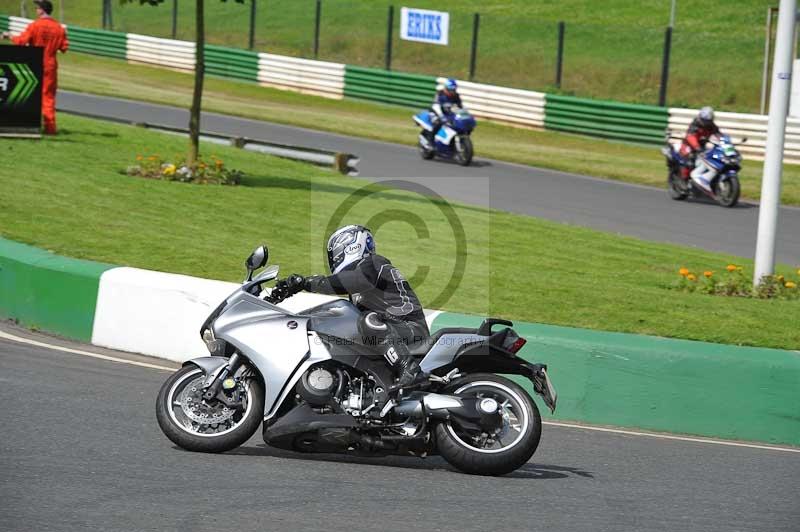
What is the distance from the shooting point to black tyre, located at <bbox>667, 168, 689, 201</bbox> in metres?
22.5

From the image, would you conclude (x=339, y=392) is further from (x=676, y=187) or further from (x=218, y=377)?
(x=676, y=187)

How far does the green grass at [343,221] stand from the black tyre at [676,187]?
542cm

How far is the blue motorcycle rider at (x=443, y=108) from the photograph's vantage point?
999 inches

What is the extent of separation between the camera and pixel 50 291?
10180 millimetres

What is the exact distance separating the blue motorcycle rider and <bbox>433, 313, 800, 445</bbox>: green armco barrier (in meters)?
16.9

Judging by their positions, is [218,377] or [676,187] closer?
[218,377]

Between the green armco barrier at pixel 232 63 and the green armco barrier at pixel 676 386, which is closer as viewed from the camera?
the green armco barrier at pixel 676 386

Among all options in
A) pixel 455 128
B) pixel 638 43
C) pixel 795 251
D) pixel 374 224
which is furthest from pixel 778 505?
pixel 638 43

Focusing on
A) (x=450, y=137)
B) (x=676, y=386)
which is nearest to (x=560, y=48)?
A: (x=450, y=137)

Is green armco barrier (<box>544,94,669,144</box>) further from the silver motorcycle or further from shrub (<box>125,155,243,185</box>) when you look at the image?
the silver motorcycle

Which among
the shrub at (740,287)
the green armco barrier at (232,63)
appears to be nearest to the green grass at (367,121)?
the green armco barrier at (232,63)

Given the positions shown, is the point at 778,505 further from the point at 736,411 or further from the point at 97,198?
the point at 97,198

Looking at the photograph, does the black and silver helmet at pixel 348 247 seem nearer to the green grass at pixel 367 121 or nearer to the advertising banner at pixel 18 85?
the advertising banner at pixel 18 85

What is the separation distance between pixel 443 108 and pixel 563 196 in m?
4.60
